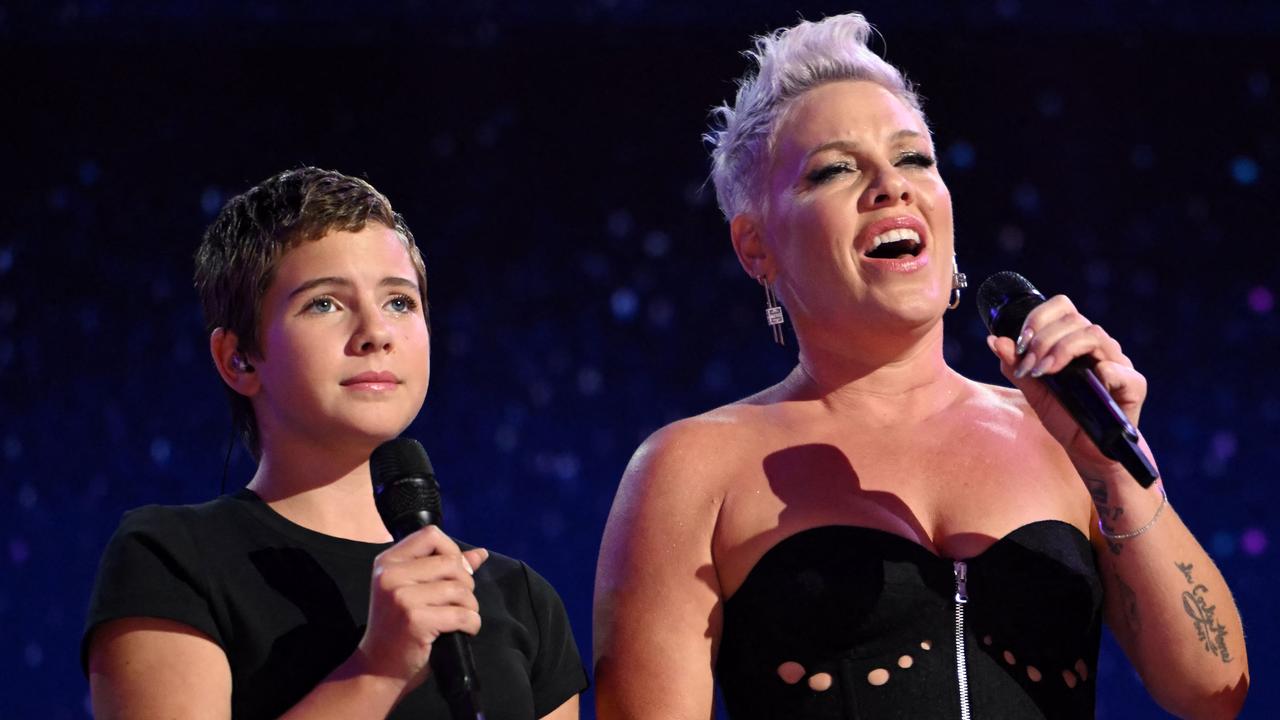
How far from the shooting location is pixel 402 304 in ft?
5.44

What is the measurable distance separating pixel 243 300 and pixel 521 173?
1327 mm

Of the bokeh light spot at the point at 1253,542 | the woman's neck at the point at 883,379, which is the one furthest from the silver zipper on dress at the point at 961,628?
the bokeh light spot at the point at 1253,542

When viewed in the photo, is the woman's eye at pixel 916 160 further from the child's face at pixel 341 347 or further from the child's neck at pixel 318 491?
the child's neck at pixel 318 491

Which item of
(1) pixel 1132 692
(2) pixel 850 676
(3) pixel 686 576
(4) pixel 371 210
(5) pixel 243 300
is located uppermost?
(4) pixel 371 210

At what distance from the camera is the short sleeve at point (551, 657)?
165 centimetres

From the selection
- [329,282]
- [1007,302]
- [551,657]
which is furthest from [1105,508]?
[329,282]

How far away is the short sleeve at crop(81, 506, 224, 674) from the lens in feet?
4.61

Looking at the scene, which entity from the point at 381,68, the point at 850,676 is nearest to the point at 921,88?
the point at 381,68

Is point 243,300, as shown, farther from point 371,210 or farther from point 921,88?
point 921,88

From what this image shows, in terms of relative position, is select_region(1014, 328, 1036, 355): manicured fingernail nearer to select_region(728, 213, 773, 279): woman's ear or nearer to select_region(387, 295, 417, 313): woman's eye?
select_region(728, 213, 773, 279): woman's ear

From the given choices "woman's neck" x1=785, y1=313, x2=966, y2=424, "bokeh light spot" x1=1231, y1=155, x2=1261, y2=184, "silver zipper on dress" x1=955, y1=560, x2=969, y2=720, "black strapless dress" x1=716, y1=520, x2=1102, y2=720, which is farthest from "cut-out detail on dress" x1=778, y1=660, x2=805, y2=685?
"bokeh light spot" x1=1231, y1=155, x2=1261, y2=184

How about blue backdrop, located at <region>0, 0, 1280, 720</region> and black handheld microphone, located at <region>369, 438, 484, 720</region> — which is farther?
blue backdrop, located at <region>0, 0, 1280, 720</region>

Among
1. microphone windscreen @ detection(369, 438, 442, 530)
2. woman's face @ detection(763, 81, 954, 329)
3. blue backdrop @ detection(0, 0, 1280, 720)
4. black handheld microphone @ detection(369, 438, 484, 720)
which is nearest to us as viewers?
black handheld microphone @ detection(369, 438, 484, 720)

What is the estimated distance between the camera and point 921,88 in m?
3.01
